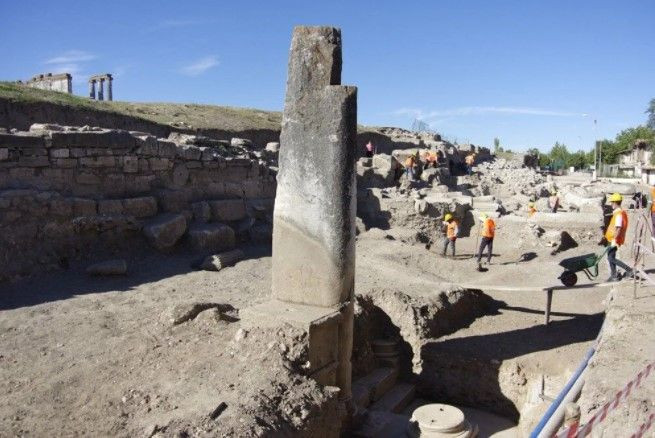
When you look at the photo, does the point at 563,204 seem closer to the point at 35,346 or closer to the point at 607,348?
the point at 607,348

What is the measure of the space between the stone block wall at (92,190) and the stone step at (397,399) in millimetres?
5214

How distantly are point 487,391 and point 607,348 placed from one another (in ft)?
6.96

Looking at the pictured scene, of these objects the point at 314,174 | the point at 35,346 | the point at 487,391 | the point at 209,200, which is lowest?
the point at 487,391

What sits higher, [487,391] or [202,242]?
[202,242]

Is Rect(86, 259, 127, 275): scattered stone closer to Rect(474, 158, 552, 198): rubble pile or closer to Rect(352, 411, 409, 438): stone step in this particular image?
Rect(352, 411, 409, 438): stone step

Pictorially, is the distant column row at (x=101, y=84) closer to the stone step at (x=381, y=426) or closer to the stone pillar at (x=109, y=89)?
the stone pillar at (x=109, y=89)

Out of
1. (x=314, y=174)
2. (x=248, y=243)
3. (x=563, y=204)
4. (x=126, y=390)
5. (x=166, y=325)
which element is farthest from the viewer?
(x=563, y=204)

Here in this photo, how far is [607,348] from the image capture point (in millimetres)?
5590

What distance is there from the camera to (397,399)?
706 centimetres

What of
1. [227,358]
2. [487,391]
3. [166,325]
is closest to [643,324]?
[487,391]

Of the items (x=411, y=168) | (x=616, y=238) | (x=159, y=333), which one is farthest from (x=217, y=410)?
(x=411, y=168)

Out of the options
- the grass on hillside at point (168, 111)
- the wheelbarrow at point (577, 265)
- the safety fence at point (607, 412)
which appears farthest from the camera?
the grass on hillside at point (168, 111)

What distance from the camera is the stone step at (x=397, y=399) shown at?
6824mm

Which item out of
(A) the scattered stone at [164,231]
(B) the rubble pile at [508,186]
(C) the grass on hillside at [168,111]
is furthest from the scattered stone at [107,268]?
(B) the rubble pile at [508,186]
